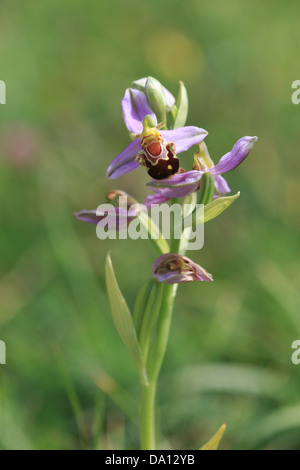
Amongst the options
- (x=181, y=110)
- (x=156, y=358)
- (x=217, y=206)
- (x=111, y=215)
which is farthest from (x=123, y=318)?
(x=181, y=110)

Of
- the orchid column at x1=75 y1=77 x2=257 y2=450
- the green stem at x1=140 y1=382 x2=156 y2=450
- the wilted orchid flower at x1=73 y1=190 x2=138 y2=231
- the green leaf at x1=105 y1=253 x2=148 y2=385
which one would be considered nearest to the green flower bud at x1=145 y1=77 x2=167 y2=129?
the orchid column at x1=75 y1=77 x2=257 y2=450

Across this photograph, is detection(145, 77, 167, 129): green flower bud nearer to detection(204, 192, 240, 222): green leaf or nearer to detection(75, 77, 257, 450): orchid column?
detection(75, 77, 257, 450): orchid column

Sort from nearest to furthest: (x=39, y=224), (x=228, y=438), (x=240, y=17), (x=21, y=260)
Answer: (x=228, y=438)
(x=21, y=260)
(x=39, y=224)
(x=240, y=17)

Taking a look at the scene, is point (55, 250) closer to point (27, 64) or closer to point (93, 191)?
point (93, 191)

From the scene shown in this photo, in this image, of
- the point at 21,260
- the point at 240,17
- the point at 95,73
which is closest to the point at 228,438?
the point at 21,260

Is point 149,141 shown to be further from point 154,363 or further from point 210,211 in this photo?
point 154,363

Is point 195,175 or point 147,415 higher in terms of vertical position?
point 195,175

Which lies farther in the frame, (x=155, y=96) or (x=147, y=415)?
(x=147, y=415)
